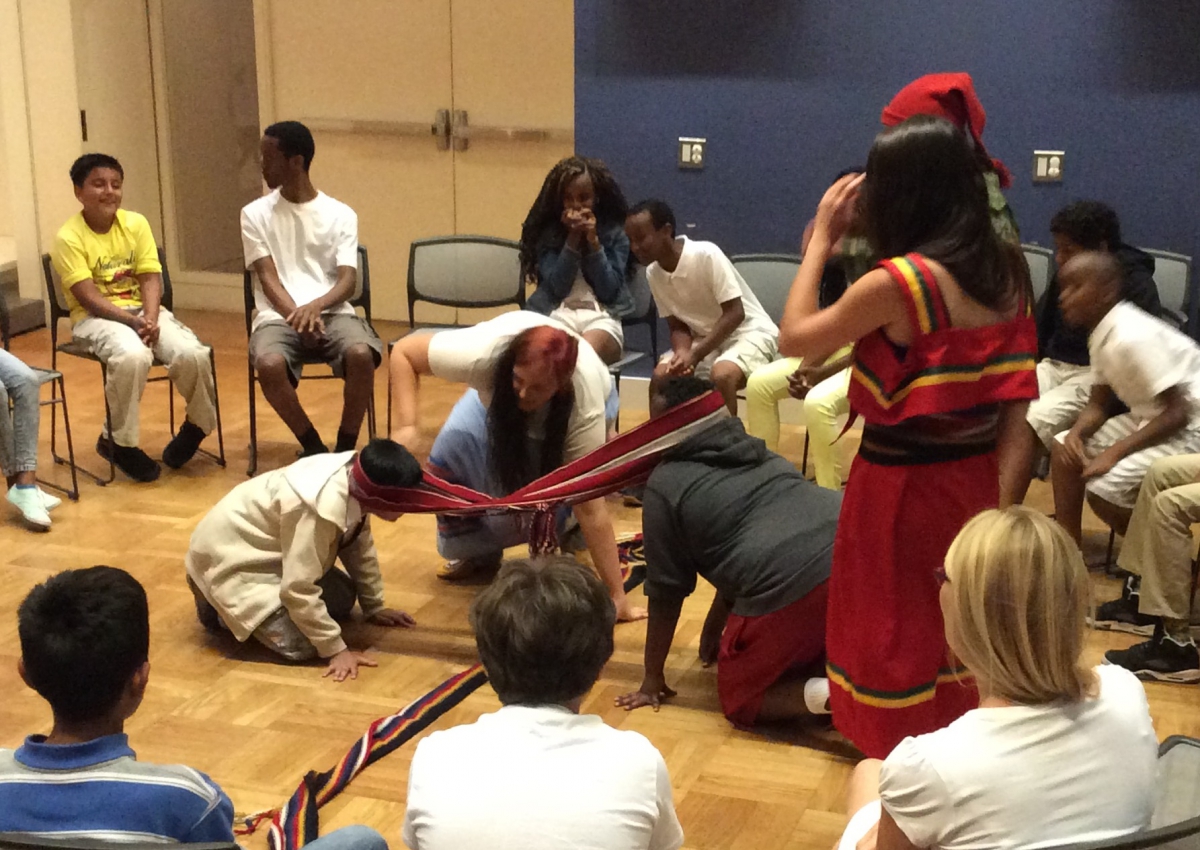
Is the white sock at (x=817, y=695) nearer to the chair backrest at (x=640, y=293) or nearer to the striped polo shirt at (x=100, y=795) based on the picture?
the striped polo shirt at (x=100, y=795)

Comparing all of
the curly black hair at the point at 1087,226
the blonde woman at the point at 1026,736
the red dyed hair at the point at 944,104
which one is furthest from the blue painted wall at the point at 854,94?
the blonde woman at the point at 1026,736

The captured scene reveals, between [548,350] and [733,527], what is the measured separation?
0.68 m

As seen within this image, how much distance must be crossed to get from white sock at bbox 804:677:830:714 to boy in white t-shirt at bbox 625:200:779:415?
164 centimetres

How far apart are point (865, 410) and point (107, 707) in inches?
46.4

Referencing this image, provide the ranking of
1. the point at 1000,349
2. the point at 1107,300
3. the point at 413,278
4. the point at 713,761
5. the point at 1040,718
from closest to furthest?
the point at 1040,718 < the point at 1000,349 < the point at 713,761 < the point at 1107,300 < the point at 413,278

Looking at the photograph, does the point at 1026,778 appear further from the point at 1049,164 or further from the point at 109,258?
the point at 109,258

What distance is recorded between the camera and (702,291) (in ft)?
15.0

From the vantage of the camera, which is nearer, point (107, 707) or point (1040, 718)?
point (1040, 718)

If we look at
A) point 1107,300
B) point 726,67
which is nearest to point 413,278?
point 726,67

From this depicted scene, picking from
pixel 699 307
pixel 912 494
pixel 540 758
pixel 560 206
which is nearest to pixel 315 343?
pixel 560 206

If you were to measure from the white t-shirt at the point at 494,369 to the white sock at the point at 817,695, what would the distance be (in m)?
0.86

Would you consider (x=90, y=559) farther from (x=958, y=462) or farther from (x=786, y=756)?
(x=958, y=462)

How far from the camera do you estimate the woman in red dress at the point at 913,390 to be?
1.99 metres

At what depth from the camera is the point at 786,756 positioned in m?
2.87
